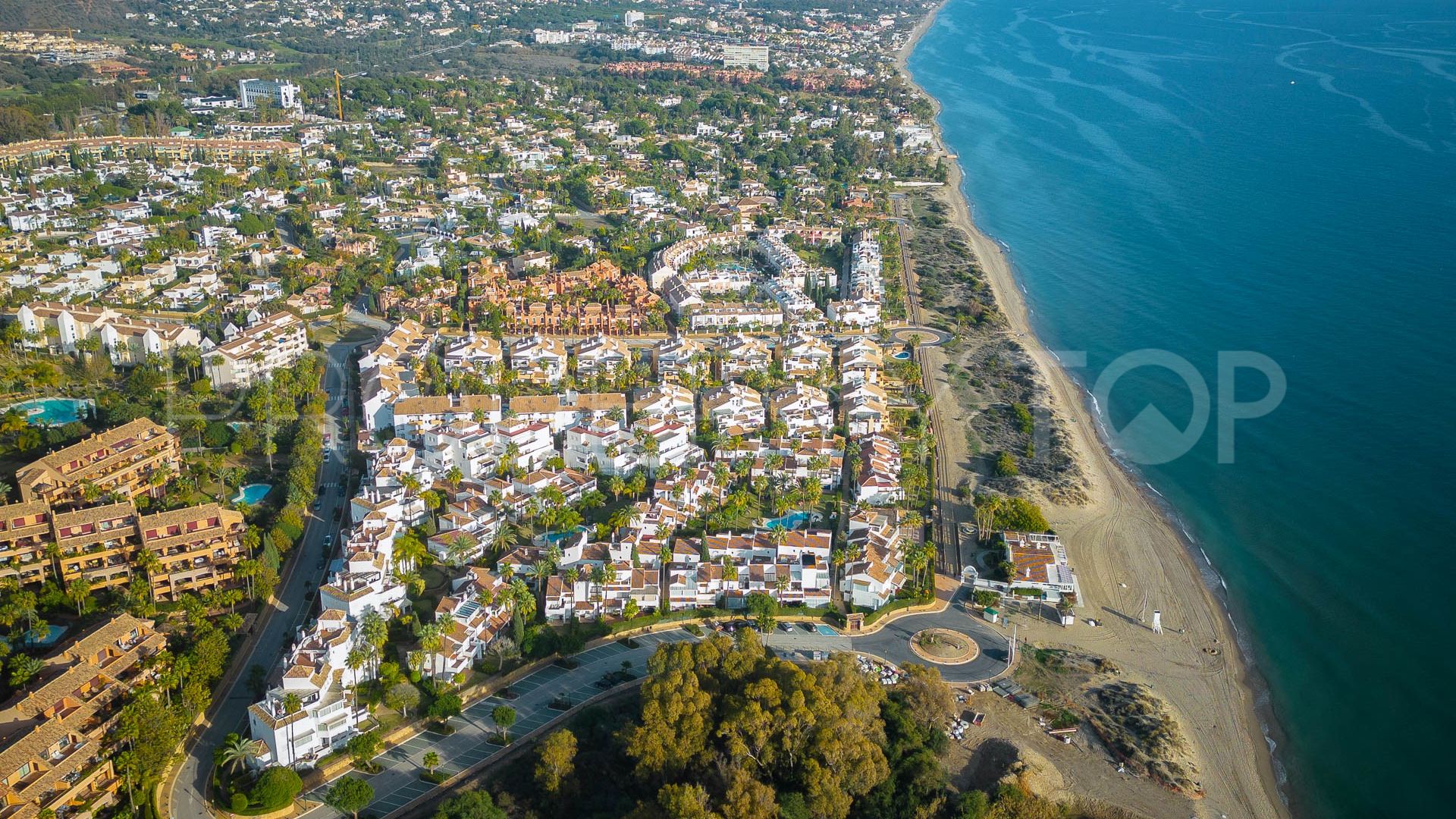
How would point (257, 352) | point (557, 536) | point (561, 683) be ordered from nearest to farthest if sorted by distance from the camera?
point (561, 683) → point (557, 536) → point (257, 352)

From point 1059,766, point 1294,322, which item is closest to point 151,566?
point 1059,766

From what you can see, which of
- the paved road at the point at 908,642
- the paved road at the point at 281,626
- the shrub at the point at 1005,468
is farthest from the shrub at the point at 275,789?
the shrub at the point at 1005,468

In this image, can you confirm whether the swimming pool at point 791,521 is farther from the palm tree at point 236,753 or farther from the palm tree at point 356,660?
the palm tree at point 236,753

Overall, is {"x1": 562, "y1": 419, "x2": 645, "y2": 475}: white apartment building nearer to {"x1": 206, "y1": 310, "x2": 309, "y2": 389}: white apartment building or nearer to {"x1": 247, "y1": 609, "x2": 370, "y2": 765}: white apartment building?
{"x1": 247, "y1": 609, "x2": 370, "y2": 765}: white apartment building

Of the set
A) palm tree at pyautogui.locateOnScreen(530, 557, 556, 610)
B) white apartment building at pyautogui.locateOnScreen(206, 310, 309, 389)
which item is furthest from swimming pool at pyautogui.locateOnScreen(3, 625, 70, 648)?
white apartment building at pyautogui.locateOnScreen(206, 310, 309, 389)

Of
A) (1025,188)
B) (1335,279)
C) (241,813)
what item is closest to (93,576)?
(241,813)

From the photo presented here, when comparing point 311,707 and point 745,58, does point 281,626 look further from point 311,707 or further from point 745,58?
point 745,58
